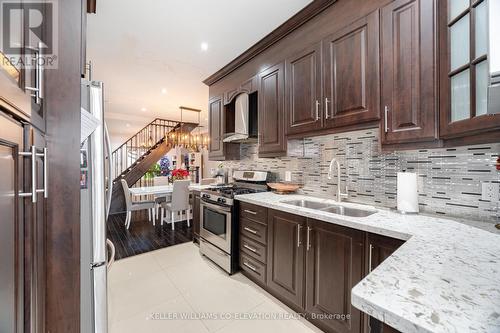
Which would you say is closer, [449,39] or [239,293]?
[449,39]

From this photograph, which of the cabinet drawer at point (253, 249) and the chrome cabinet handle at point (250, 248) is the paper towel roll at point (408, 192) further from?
the chrome cabinet handle at point (250, 248)

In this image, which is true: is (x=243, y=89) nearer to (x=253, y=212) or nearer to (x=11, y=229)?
(x=253, y=212)

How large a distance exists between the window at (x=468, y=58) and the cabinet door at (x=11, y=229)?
5.76 feet

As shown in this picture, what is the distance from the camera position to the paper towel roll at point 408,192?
4.98ft

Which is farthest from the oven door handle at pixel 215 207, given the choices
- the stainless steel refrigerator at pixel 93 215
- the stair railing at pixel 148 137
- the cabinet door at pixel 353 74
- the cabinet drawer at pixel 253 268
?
the stair railing at pixel 148 137

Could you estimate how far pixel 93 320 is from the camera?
125 centimetres

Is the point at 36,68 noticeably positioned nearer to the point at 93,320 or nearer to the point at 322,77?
the point at 93,320

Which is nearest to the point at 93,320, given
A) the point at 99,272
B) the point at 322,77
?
the point at 99,272

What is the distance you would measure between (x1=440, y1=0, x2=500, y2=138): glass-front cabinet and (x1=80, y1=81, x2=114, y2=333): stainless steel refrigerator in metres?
2.03

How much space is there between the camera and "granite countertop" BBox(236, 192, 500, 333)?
504mm

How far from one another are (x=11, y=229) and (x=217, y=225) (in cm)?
222

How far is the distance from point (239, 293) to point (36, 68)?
227cm

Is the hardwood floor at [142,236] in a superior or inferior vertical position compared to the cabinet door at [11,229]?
inferior

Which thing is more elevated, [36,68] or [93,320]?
[36,68]
